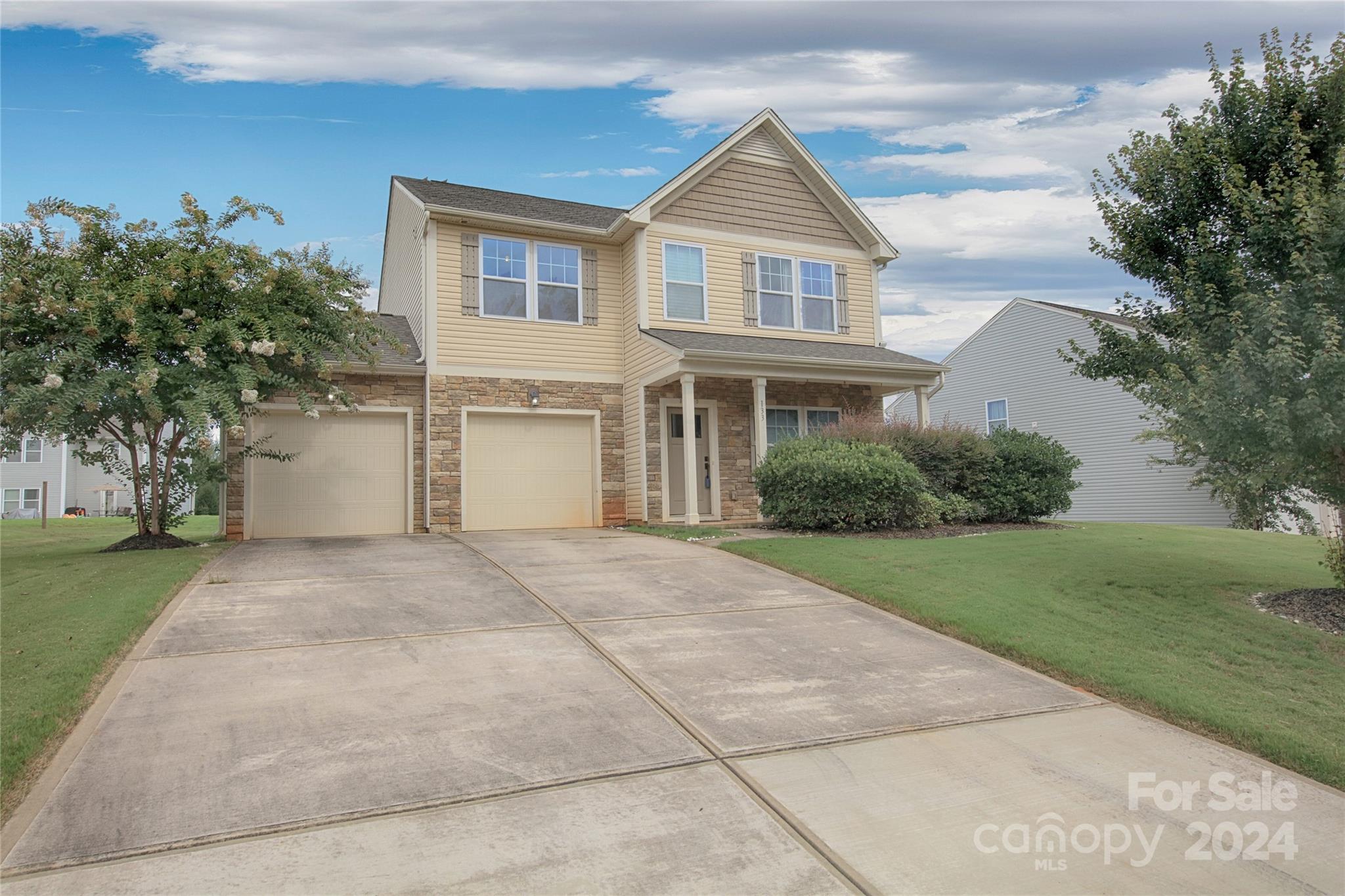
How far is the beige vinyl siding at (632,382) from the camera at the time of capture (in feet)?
48.5

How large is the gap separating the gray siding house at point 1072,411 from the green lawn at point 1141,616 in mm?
8817

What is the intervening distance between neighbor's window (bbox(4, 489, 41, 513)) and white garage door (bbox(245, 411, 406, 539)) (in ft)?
91.2

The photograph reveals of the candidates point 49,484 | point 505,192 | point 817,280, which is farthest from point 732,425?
point 49,484

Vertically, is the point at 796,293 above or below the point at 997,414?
above

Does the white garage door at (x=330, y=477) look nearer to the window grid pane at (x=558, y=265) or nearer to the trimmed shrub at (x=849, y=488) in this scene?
the window grid pane at (x=558, y=265)

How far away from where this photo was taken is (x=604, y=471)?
598 inches

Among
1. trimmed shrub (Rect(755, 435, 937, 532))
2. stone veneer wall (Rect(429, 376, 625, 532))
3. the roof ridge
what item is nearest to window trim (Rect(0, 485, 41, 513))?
the roof ridge

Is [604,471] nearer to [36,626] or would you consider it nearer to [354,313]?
[354,313]

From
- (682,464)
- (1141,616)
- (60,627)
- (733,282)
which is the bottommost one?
(1141,616)

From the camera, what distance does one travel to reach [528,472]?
579 inches

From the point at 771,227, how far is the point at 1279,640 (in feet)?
38.0

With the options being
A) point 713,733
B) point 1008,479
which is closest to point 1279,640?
point 713,733

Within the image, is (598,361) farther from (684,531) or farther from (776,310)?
(684,531)

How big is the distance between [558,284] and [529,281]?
1.74ft
